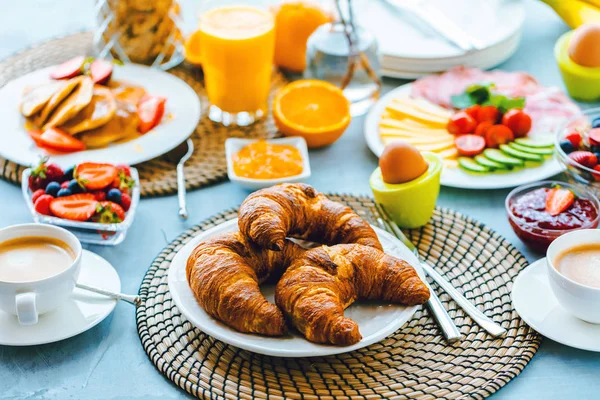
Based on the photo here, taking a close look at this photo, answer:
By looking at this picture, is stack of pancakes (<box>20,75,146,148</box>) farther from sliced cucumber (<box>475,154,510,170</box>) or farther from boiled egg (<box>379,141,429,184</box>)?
sliced cucumber (<box>475,154,510,170</box>)

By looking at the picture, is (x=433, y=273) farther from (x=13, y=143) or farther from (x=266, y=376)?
(x=13, y=143)

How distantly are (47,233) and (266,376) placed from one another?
18.9 inches

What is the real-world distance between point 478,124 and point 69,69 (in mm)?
1071

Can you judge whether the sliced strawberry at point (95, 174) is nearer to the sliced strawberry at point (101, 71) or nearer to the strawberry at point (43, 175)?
the strawberry at point (43, 175)

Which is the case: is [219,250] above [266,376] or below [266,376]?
above

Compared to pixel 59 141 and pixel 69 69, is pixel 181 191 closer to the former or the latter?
pixel 59 141

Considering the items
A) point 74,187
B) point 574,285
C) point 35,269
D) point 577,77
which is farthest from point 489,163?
point 35,269

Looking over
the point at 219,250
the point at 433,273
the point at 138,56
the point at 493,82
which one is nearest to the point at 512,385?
A: the point at 433,273

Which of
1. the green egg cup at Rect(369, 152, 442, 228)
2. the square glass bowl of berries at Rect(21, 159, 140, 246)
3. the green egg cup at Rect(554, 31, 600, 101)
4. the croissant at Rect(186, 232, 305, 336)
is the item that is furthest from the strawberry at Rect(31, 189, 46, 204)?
the green egg cup at Rect(554, 31, 600, 101)

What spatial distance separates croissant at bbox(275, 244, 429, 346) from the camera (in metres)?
1.25

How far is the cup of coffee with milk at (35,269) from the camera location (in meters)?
1.30

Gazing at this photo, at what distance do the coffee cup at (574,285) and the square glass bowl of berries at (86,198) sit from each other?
0.84 metres

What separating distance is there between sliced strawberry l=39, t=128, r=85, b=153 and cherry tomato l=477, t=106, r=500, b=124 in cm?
97

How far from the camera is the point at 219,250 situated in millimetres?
1363
